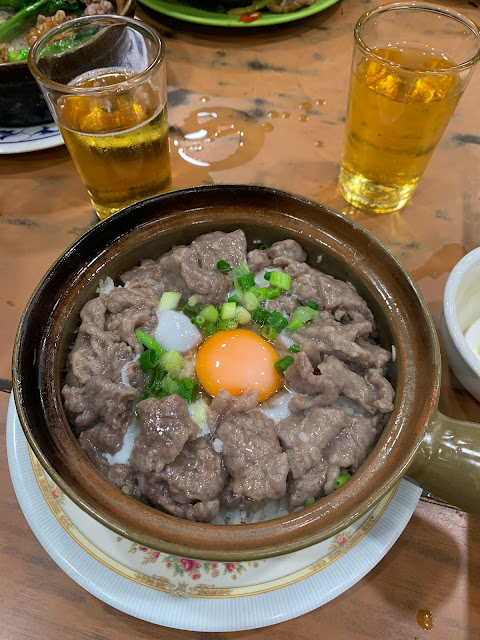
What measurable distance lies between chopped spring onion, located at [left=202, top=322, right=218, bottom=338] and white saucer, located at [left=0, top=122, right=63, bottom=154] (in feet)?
5.27

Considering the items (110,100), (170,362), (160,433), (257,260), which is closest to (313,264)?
(257,260)

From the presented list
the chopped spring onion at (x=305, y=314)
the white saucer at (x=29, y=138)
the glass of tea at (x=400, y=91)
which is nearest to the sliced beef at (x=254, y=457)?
the chopped spring onion at (x=305, y=314)

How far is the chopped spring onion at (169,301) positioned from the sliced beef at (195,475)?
594 mm

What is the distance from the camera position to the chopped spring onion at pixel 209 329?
1942 millimetres

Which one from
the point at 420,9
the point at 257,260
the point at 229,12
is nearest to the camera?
the point at 257,260

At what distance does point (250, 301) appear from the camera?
1.97 m

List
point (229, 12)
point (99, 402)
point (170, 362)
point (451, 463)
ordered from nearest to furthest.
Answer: point (451, 463) < point (99, 402) < point (170, 362) < point (229, 12)

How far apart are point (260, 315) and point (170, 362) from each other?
0.41 m

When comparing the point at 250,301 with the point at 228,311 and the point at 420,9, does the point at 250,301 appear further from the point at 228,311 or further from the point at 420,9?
the point at 420,9

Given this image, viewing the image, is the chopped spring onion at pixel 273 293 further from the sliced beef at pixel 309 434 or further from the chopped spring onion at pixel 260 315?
the sliced beef at pixel 309 434

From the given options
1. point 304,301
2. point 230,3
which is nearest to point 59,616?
point 304,301

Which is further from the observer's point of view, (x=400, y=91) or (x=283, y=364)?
(x=400, y=91)

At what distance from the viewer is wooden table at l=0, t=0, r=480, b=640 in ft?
5.33

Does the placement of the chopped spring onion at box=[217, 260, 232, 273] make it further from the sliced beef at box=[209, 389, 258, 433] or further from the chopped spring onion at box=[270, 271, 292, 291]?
the sliced beef at box=[209, 389, 258, 433]
